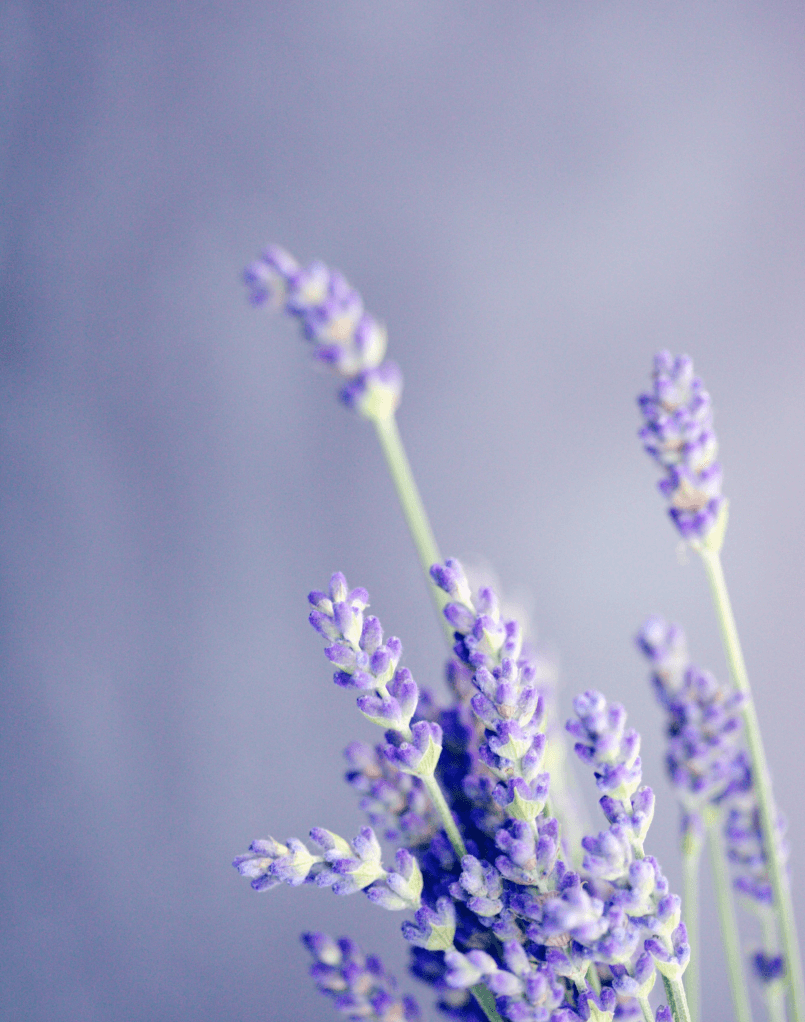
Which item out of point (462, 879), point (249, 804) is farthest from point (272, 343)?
point (462, 879)

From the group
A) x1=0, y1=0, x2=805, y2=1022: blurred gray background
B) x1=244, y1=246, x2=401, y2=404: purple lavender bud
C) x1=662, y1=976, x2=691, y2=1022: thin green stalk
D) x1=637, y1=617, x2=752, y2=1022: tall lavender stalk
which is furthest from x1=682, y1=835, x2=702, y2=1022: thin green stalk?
x1=0, y1=0, x2=805, y2=1022: blurred gray background

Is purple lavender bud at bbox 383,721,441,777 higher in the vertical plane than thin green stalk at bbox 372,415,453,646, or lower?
lower

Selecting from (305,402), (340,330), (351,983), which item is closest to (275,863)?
(351,983)

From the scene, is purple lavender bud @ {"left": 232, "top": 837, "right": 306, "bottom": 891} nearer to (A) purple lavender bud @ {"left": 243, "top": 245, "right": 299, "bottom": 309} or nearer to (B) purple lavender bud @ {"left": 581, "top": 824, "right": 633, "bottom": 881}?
(B) purple lavender bud @ {"left": 581, "top": 824, "right": 633, "bottom": 881}

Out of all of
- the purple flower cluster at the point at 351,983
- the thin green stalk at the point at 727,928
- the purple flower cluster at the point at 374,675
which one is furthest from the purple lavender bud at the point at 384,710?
the thin green stalk at the point at 727,928

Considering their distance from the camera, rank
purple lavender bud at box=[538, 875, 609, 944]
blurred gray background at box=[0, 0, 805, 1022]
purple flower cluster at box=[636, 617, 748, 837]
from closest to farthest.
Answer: purple lavender bud at box=[538, 875, 609, 944]
purple flower cluster at box=[636, 617, 748, 837]
blurred gray background at box=[0, 0, 805, 1022]

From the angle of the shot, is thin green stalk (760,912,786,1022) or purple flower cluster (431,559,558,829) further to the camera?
thin green stalk (760,912,786,1022)

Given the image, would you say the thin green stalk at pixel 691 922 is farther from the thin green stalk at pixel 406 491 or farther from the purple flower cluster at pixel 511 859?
the thin green stalk at pixel 406 491

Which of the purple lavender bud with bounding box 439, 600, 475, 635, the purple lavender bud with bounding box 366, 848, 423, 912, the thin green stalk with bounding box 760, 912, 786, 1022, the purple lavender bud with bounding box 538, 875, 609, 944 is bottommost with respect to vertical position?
the thin green stalk with bounding box 760, 912, 786, 1022
